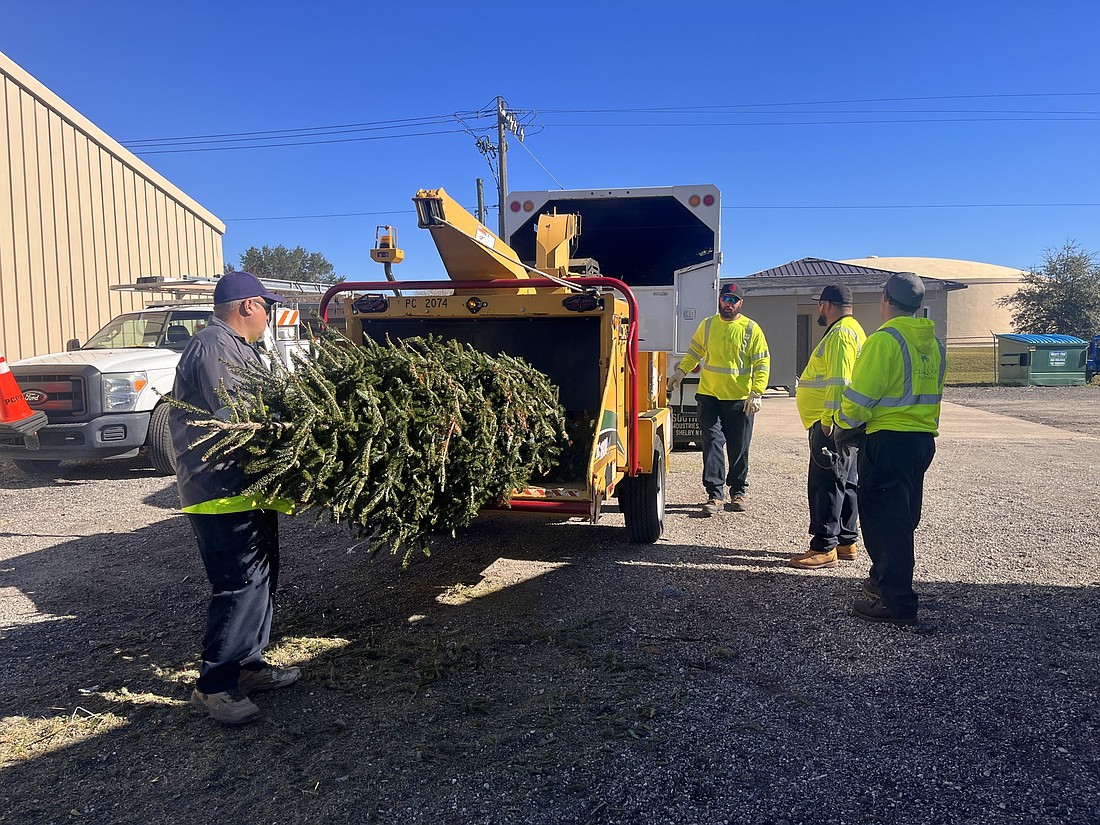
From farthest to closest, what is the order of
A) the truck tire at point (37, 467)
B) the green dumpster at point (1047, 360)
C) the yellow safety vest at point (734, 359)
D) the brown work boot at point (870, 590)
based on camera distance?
the green dumpster at point (1047, 360) → the truck tire at point (37, 467) → the yellow safety vest at point (734, 359) → the brown work boot at point (870, 590)

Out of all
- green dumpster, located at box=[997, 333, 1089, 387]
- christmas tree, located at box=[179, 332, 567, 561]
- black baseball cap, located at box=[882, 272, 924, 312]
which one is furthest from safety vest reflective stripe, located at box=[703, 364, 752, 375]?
green dumpster, located at box=[997, 333, 1089, 387]

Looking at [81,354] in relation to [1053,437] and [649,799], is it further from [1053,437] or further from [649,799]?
[1053,437]

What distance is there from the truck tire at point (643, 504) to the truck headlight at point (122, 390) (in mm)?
5863

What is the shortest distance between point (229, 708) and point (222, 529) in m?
0.75

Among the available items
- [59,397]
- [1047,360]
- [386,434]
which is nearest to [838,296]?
[386,434]

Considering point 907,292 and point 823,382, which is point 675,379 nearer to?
point 823,382

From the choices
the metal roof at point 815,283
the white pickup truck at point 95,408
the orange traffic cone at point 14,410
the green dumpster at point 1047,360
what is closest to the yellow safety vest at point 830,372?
the white pickup truck at point 95,408

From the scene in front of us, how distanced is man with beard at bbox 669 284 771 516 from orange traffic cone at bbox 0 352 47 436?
681cm

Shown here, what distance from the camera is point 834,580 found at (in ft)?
17.0

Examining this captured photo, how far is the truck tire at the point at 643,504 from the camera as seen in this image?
18.9 feet

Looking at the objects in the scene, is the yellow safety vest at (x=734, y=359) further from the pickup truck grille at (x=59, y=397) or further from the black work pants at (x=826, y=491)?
the pickup truck grille at (x=59, y=397)

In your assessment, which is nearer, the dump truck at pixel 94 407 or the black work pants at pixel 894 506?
the black work pants at pixel 894 506

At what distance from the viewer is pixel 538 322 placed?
5363 millimetres

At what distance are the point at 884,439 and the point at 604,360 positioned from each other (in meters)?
1.72
